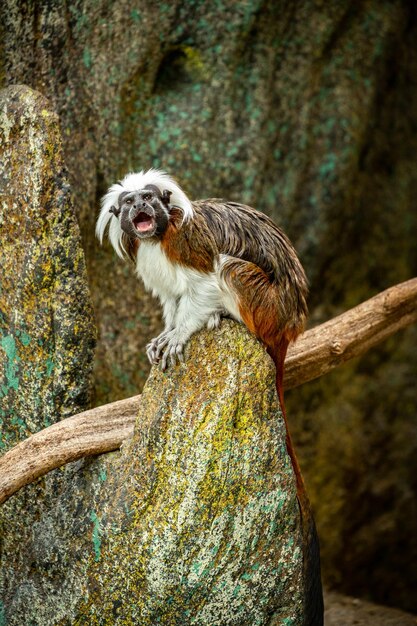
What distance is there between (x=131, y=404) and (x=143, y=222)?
83cm

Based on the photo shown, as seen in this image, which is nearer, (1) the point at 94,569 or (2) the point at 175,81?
(1) the point at 94,569

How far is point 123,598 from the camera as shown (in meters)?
3.47

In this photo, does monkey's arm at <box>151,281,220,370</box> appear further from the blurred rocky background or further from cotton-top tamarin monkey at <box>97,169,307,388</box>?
the blurred rocky background

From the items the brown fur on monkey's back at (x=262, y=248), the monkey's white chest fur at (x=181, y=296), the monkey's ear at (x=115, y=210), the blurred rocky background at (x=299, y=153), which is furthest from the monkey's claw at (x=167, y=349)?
the blurred rocky background at (x=299, y=153)

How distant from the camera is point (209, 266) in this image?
143 inches

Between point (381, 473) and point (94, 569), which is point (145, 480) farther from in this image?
point (381, 473)

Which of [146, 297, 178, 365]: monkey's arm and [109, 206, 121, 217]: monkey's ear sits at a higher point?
[109, 206, 121, 217]: monkey's ear

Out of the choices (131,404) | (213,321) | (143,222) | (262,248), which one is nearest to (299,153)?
(262,248)

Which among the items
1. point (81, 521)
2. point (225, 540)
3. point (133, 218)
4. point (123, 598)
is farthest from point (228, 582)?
point (133, 218)

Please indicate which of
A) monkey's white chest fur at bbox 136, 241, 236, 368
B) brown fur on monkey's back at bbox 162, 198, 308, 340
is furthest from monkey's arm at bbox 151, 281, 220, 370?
brown fur on monkey's back at bbox 162, 198, 308, 340

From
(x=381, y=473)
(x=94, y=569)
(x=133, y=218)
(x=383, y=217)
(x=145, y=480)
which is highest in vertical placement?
(x=133, y=218)

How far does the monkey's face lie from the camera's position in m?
3.52

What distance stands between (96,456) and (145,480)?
35 cm

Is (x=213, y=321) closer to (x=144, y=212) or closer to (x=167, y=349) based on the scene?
(x=167, y=349)
